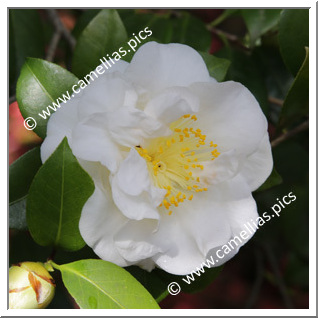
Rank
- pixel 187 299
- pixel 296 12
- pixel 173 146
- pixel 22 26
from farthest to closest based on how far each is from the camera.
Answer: pixel 187 299
pixel 22 26
pixel 296 12
pixel 173 146

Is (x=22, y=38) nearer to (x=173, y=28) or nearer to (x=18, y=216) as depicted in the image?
(x=173, y=28)

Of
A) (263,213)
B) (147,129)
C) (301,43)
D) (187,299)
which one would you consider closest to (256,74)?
(301,43)

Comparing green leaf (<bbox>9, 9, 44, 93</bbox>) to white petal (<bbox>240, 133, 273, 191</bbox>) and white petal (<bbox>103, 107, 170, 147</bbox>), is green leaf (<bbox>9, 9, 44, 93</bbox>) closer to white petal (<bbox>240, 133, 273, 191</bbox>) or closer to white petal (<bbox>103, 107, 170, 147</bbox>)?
white petal (<bbox>103, 107, 170, 147</bbox>)

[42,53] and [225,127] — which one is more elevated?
[42,53]

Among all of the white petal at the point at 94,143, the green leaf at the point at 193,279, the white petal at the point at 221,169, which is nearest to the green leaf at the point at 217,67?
the white petal at the point at 221,169

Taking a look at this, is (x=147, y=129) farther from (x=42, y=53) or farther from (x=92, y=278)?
(x=42, y=53)

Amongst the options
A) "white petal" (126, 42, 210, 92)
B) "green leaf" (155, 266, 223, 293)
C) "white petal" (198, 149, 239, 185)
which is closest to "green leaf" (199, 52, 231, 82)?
"white petal" (126, 42, 210, 92)
